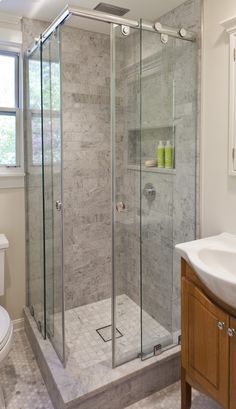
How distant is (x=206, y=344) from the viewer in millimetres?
1553

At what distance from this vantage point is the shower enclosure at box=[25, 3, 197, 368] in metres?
1.92

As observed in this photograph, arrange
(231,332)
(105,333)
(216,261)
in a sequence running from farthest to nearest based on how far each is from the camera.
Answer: (105,333) < (216,261) < (231,332)

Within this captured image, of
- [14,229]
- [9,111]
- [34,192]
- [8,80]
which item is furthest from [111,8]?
[14,229]

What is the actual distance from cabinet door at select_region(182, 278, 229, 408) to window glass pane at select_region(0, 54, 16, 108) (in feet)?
5.90

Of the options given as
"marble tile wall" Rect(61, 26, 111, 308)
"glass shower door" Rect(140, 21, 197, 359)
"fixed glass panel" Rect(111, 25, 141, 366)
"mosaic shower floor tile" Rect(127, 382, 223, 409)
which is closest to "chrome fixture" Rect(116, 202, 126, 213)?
"fixed glass panel" Rect(111, 25, 141, 366)

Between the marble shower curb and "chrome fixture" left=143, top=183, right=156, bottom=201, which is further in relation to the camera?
"chrome fixture" left=143, top=183, right=156, bottom=201

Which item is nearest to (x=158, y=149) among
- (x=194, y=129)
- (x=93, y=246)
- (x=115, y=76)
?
(x=194, y=129)

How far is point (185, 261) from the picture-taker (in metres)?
1.68

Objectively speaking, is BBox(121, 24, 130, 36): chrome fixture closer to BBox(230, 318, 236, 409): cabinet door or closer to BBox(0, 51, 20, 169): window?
BBox(0, 51, 20, 169): window

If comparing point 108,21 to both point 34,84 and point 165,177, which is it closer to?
point 34,84

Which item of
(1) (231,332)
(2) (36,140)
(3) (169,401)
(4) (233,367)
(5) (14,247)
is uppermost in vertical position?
(2) (36,140)

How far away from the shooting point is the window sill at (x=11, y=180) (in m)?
2.36

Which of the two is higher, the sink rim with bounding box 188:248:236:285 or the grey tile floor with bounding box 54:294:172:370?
the sink rim with bounding box 188:248:236:285

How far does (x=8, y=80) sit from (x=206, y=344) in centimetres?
219
